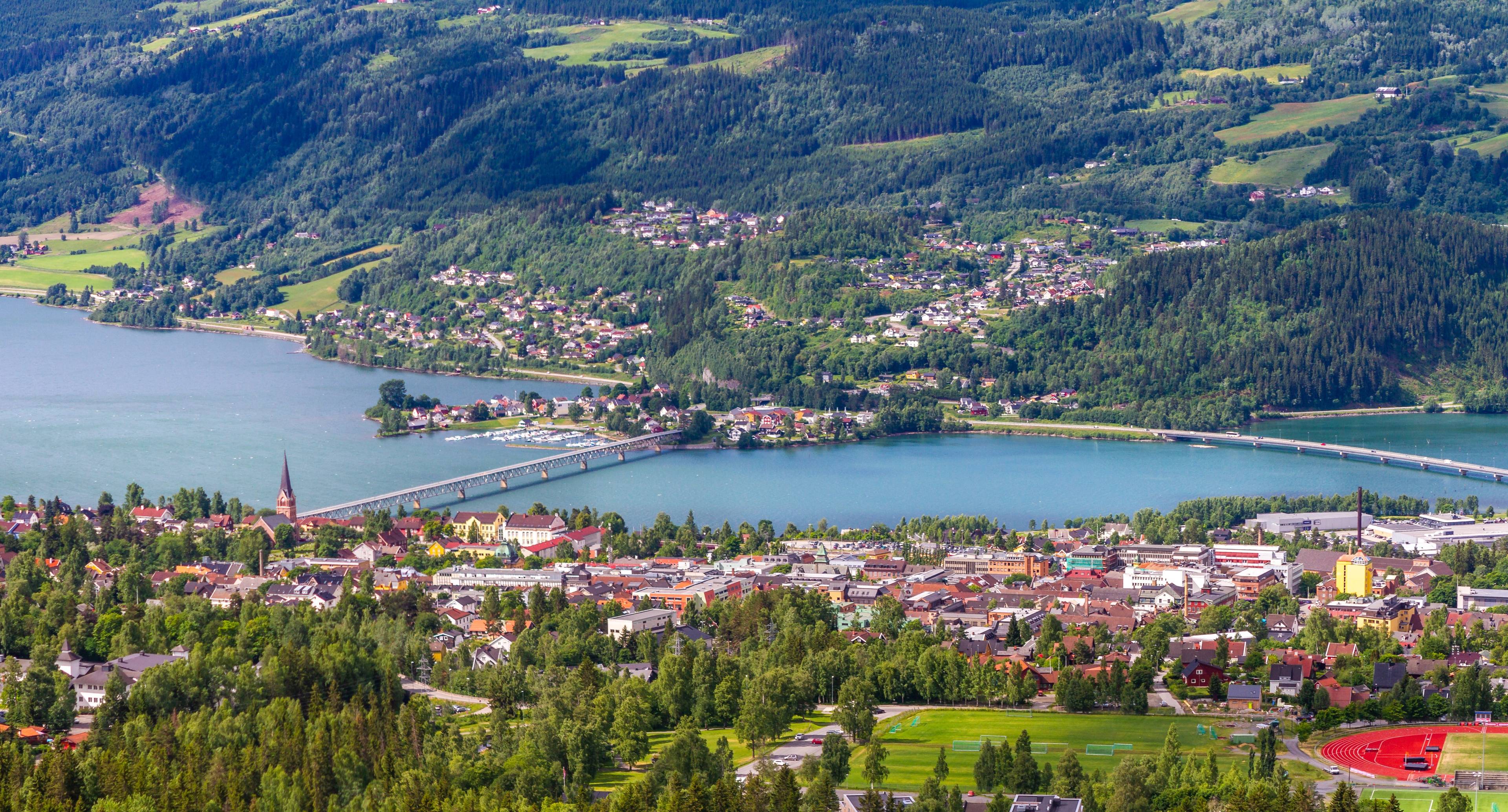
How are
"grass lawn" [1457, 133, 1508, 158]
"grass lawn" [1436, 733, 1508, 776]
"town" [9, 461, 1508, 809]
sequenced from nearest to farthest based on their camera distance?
"grass lawn" [1436, 733, 1508, 776]
"town" [9, 461, 1508, 809]
"grass lawn" [1457, 133, 1508, 158]

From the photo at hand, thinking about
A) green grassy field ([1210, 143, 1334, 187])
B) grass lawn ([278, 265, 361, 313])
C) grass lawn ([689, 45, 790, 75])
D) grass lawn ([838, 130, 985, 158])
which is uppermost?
grass lawn ([689, 45, 790, 75])

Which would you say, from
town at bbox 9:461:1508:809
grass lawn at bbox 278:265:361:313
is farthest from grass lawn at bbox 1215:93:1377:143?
town at bbox 9:461:1508:809

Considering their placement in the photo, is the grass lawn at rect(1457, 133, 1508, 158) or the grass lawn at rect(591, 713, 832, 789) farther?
the grass lawn at rect(1457, 133, 1508, 158)

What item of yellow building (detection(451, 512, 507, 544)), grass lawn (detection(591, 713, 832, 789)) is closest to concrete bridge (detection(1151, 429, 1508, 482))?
yellow building (detection(451, 512, 507, 544))

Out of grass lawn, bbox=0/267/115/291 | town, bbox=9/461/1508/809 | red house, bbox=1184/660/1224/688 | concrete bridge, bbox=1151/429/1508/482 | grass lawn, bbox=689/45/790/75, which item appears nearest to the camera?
town, bbox=9/461/1508/809

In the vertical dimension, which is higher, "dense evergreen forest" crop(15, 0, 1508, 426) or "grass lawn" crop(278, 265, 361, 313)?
"dense evergreen forest" crop(15, 0, 1508, 426)

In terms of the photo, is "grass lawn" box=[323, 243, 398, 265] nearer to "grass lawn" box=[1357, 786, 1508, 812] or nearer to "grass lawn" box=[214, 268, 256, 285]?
"grass lawn" box=[214, 268, 256, 285]

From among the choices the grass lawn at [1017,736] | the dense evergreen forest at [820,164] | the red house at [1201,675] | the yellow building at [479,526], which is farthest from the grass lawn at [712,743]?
the dense evergreen forest at [820,164]

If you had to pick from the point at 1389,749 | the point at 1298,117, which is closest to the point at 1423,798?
the point at 1389,749
